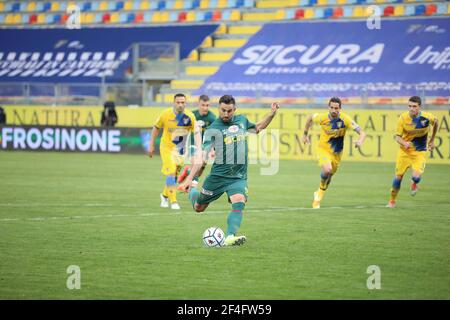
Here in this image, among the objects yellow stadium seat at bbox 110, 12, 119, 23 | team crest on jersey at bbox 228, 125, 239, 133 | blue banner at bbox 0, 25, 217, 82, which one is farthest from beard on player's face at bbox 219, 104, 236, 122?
yellow stadium seat at bbox 110, 12, 119, 23

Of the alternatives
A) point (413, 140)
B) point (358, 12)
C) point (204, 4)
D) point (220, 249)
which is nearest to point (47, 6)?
point (204, 4)

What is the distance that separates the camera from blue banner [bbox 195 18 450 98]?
3569 cm

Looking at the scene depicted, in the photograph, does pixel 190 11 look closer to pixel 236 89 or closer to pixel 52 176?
pixel 236 89

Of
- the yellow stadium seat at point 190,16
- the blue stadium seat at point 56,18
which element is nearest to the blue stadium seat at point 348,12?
the yellow stadium seat at point 190,16

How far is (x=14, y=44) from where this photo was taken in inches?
1832

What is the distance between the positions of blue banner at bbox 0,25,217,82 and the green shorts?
29.4m

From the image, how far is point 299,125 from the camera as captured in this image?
33.6 m

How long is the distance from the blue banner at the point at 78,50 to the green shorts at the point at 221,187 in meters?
29.4

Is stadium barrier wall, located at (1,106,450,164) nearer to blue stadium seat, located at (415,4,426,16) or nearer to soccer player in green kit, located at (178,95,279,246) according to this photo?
blue stadium seat, located at (415,4,426,16)

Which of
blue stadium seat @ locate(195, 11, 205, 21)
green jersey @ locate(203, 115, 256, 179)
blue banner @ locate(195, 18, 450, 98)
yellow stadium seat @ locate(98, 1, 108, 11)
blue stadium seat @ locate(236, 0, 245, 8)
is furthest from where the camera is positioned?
yellow stadium seat @ locate(98, 1, 108, 11)

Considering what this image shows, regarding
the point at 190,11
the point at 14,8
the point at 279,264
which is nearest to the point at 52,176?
the point at 279,264

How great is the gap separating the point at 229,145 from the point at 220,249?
1.50 m

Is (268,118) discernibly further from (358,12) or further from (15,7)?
(15,7)

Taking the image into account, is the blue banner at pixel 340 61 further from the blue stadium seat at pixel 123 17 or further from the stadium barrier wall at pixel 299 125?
the blue stadium seat at pixel 123 17
